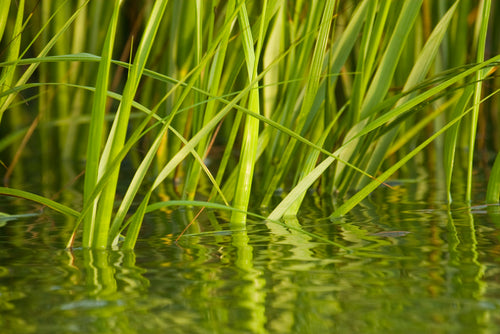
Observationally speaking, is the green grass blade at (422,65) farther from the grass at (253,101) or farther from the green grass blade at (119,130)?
the green grass blade at (119,130)

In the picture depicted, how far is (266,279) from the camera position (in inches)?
31.6

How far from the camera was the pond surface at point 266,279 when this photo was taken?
65 cm

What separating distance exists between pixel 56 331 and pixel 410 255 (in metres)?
0.44

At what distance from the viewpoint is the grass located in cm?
97

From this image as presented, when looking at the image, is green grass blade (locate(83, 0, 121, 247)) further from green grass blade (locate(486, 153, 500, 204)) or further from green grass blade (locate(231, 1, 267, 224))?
green grass blade (locate(486, 153, 500, 204))

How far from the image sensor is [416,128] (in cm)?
179

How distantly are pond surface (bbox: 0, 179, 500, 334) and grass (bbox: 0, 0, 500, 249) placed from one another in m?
0.06

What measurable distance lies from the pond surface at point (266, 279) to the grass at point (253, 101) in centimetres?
6

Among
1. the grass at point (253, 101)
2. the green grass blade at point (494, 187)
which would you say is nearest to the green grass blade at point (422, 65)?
the grass at point (253, 101)

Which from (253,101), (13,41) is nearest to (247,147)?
(253,101)

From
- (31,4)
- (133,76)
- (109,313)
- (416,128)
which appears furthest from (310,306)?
(31,4)

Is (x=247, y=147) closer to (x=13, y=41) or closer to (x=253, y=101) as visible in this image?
(x=253, y=101)

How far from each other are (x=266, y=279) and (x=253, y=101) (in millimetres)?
391

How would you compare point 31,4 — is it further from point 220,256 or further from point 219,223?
point 220,256
